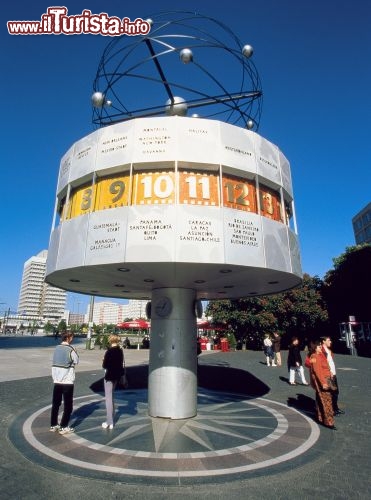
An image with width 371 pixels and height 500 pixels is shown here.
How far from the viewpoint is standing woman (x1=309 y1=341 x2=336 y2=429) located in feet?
28.2

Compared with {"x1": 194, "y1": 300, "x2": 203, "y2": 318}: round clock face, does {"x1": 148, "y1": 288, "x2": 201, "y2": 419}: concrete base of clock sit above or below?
below

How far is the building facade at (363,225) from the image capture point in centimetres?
7606

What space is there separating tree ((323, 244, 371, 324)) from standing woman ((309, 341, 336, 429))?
34.4m

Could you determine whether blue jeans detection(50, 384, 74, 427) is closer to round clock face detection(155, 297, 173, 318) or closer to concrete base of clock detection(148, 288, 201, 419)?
concrete base of clock detection(148, 288, 201, 419)

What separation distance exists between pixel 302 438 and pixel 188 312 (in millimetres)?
4823

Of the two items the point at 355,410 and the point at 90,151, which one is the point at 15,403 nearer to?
the point at 90,151

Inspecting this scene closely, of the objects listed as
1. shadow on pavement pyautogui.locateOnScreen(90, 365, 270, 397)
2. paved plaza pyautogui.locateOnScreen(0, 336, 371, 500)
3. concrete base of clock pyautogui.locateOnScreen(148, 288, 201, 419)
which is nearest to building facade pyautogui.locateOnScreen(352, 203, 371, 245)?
shadow on pavement pyautogui.locateOnScreen(90, 365, 270, 397)

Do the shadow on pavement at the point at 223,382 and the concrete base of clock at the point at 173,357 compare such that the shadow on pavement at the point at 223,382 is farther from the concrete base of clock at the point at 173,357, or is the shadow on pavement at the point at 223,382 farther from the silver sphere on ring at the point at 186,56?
the silver sphere on ring at the point at 186,56

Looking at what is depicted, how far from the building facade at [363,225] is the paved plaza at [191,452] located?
7572cm

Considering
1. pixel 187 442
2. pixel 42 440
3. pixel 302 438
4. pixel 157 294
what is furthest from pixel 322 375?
pixel 42 440

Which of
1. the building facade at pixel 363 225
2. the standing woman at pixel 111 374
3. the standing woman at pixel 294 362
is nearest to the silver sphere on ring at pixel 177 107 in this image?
the standing woman at pixel 111 374

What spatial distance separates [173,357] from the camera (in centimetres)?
991

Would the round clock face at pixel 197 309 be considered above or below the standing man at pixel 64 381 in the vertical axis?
above

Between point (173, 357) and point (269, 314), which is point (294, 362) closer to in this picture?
point (173, 357)
